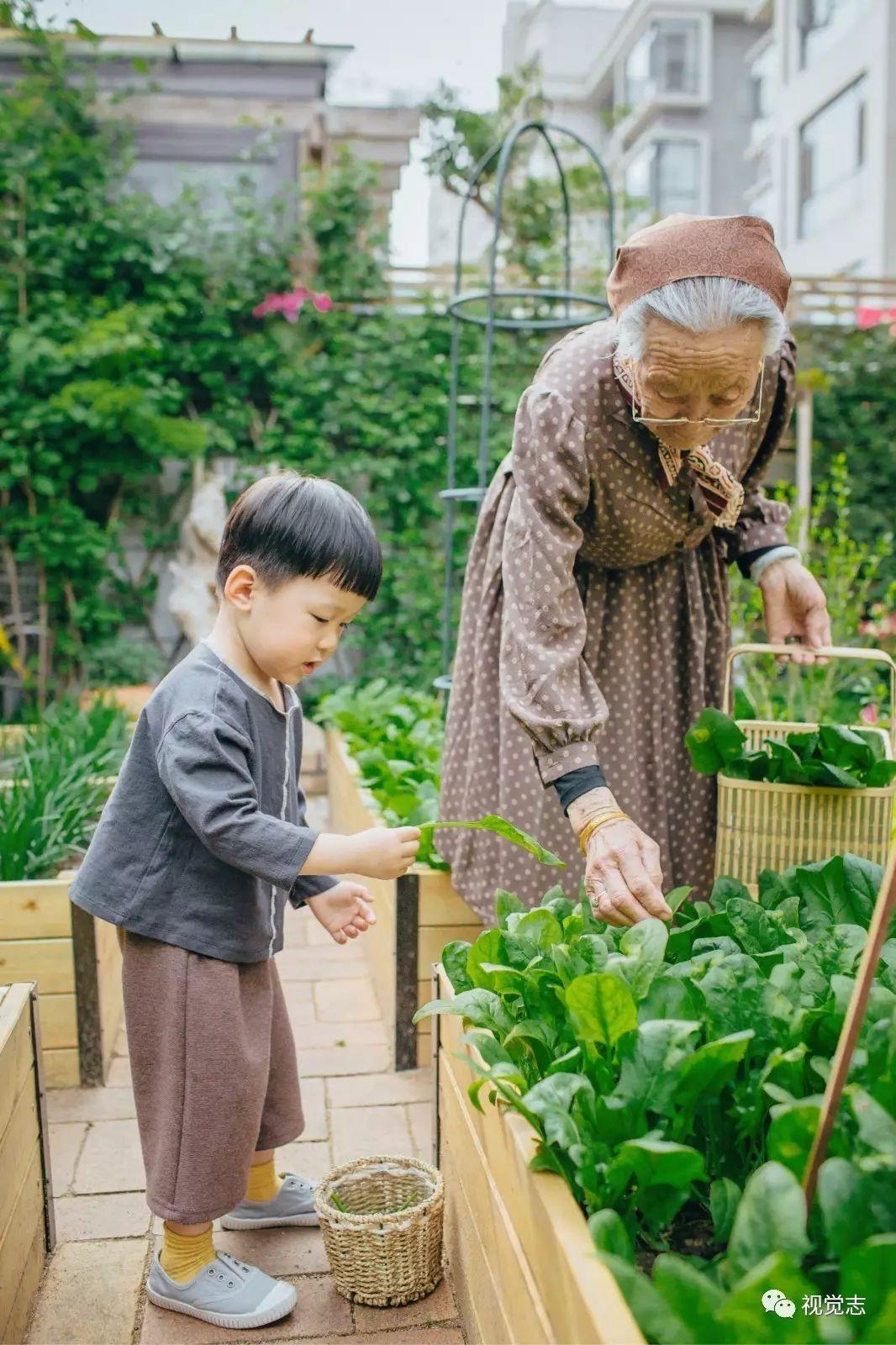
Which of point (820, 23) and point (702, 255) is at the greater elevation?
point (820, 23)

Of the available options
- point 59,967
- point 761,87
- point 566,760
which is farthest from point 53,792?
point 761,87

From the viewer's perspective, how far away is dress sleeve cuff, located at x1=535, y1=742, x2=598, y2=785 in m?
1.49

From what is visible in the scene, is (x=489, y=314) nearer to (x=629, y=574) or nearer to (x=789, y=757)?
(x=629, y=574)

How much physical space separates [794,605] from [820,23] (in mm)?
14342

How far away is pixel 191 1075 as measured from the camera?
1.57 m

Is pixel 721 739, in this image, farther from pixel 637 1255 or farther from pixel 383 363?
pixel 383 363

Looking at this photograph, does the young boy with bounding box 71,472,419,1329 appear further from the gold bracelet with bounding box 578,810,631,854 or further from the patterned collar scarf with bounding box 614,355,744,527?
the patterned collar scarf with bounding box 614,355,744,527

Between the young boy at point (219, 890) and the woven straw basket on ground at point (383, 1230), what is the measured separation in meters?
0.11

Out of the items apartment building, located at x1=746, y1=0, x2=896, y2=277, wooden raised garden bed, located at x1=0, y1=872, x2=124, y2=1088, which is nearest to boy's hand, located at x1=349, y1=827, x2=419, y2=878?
wooden raised garden bed, located at x1=0, y1=872, x2=124, y2=1088

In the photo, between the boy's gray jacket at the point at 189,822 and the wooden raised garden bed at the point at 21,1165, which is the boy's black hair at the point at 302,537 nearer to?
the boy's gray jacket at the point at 189,822

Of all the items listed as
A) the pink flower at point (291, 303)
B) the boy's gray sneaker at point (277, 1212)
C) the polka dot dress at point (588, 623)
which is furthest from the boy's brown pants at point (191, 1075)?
the pink flower at point (291, 303)

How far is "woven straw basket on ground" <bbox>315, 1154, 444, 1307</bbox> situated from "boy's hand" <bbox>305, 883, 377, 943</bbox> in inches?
14.5

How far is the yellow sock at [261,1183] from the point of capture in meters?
1.86

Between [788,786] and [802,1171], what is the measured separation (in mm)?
861
